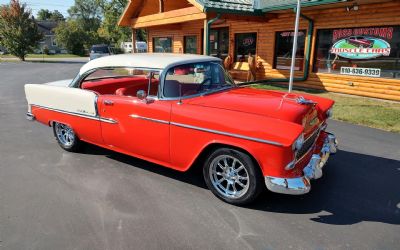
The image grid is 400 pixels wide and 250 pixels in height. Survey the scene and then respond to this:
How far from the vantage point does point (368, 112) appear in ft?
26.8

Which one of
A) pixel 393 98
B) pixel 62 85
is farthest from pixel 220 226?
pixel 393 98

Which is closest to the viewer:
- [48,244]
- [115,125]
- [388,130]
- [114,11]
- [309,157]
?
[48,244]

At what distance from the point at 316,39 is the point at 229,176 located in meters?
9.47

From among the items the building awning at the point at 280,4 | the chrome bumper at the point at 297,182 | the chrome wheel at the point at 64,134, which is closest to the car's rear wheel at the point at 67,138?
the chrome wheel at the point at 64,134

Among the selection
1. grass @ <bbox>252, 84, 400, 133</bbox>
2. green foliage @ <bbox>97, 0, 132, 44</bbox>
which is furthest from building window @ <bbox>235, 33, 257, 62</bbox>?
green foliage @ <bbox>97, 0, 132, 44</bbox>

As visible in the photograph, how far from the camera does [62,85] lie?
527 centimetres

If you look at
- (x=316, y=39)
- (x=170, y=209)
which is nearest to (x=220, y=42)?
(x=316, y=39)

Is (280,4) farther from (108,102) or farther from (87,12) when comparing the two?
(87,12)

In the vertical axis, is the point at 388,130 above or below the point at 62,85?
below

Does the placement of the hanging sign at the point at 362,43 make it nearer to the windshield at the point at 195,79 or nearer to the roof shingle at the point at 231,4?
the roof shingle at the point at 231,4

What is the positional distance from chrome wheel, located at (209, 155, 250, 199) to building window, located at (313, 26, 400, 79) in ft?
27.5

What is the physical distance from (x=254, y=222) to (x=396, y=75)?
28.5 feet

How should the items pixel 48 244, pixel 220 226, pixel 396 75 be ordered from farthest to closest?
pixel 396 75 → pixel 220 226 → pixel 48 244

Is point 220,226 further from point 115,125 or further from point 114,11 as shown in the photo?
point 114,11
